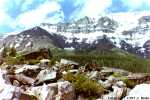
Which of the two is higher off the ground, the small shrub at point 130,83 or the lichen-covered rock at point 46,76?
the lichen-covered rock at point 46,76

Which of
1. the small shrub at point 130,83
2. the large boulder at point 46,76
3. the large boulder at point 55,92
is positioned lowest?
the small shrub at point 130,83

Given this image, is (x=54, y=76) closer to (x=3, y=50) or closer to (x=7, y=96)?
(x=7, y=96)

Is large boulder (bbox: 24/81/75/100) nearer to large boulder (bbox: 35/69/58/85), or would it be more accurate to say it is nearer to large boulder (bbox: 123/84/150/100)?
large boulder (bbox: 35/69/58/85)

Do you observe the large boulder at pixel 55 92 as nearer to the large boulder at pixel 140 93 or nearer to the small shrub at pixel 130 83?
the large boulder at pixel 140 93

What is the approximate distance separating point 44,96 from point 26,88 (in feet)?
6.82

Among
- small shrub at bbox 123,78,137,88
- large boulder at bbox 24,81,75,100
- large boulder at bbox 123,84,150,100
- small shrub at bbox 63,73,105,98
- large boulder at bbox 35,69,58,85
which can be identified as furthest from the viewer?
small shrub at bbox 123,78,137,88

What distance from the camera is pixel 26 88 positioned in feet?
67.2

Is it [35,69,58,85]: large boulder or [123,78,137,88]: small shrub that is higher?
[35,69,58,85]: large boulder

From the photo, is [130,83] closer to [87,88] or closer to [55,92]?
[87,88]

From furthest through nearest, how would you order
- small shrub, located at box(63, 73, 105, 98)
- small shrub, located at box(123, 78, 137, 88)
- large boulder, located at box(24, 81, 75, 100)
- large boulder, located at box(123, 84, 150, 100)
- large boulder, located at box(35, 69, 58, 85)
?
1. small shrub, located at box(123, 78, 137, 88)
2. large boulder, located at box(35, 69, 58, 85)
3. small shrub, located at box(63, 73, 105, 98)
4. large boulder, located at box(123, 84, 150, 100)
5. large boulder, located at box(24, 81, 75, 100)

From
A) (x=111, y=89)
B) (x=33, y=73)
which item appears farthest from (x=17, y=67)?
(x=111, y=89)

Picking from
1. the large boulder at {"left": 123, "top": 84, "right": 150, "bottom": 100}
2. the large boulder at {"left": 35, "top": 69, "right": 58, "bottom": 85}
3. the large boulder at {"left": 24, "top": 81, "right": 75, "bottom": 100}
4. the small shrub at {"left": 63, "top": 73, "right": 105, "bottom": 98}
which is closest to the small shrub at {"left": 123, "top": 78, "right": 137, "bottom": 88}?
the large boulder at {"left": 123, "top": 84, "right": 150, "bottom": 100}

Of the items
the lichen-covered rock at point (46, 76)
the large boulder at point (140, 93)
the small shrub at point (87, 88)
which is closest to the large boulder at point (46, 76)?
the lichen-covered rock at point (46, 76)

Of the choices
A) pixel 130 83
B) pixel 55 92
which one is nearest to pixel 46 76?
pixel 55 92
